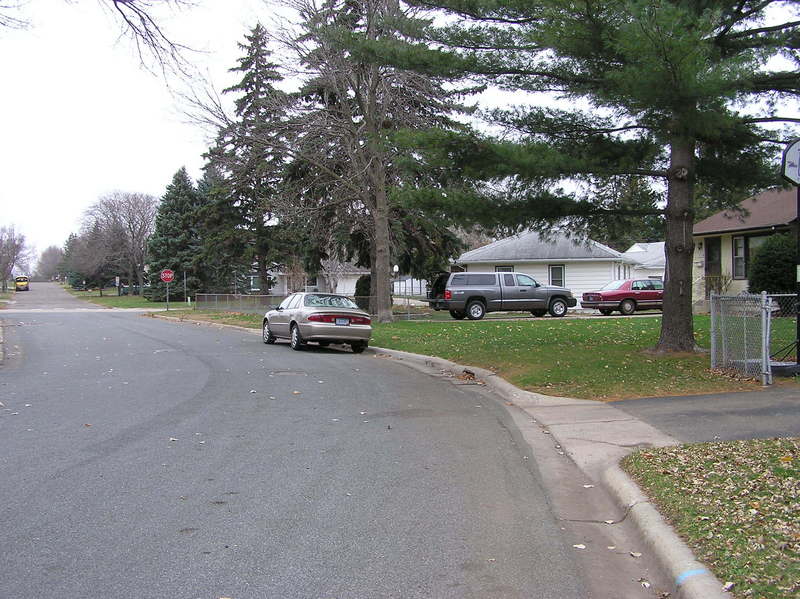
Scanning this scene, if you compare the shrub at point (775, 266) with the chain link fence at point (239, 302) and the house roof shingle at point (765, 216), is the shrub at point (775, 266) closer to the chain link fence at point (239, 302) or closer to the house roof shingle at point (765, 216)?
the house roof shingle at point (765, 216)

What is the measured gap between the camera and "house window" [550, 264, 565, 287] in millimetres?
37375

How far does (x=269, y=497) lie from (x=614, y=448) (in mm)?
3729

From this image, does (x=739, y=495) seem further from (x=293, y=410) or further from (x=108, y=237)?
(x=108, y=237)

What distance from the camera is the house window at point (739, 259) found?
25250 mm

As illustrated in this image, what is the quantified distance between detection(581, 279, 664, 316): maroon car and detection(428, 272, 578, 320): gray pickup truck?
41.9 inches

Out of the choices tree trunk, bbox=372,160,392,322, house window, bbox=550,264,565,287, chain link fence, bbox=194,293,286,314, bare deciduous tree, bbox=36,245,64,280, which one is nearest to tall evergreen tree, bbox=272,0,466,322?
tree trunk, bbox=372,160,392,322

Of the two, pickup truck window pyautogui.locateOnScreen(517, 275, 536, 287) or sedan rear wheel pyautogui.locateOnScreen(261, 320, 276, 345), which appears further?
pickup truck window pyautogui.locateOnScreen(517, 275, 536, 287)

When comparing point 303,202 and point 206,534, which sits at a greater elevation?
point 303,202

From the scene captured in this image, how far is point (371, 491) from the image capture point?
5.70 m

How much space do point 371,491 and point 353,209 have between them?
77.2ft

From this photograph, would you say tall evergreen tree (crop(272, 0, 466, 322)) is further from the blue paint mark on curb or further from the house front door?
the blue paint mark on curb

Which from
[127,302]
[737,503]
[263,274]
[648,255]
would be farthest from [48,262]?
[737,503]

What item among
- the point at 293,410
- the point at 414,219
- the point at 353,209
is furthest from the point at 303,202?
the point at 293,410

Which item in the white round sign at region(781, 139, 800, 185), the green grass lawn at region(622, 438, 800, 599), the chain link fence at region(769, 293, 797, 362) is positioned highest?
the white round sign at region(781, 139, 800, 185)
